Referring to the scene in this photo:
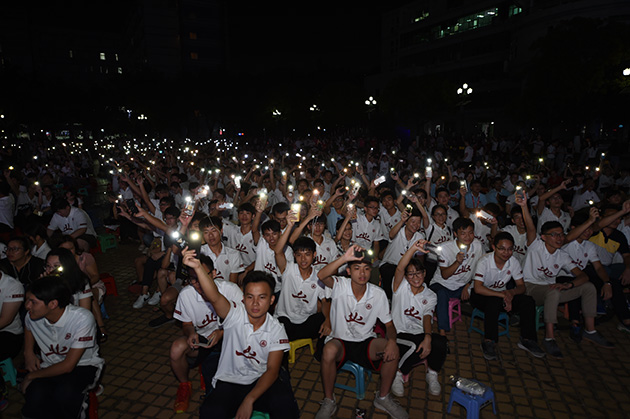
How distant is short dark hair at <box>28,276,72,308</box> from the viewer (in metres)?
3.95

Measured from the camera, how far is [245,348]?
12.9ft

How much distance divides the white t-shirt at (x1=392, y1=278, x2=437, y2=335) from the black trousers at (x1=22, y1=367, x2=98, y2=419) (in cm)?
386

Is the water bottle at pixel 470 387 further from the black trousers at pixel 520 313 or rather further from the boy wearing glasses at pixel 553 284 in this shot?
the boy wearing glasses at pixel 553 284

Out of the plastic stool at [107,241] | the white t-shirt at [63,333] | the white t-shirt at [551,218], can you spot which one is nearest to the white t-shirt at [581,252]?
the white t-shirt at [551,218]

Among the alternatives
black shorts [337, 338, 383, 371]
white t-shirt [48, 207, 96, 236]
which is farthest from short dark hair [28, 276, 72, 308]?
white t-shirt [48, 207, 96, 236]

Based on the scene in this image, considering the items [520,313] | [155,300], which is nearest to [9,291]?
[155,300]

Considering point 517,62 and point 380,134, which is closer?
point 517,62

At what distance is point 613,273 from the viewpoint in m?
6.75

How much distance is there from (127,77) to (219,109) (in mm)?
12996

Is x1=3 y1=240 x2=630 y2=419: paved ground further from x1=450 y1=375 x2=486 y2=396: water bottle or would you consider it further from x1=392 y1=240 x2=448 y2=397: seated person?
x1=450 y1=375 x2=486 y2=396: water bottle

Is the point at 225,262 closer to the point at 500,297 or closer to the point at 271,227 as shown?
the point at 271,227

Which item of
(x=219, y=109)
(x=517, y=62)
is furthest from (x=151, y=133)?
(x=517, y=62)

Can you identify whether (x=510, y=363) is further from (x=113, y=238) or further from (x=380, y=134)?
(x=380, y=134)

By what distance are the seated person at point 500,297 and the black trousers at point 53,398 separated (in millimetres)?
5331
